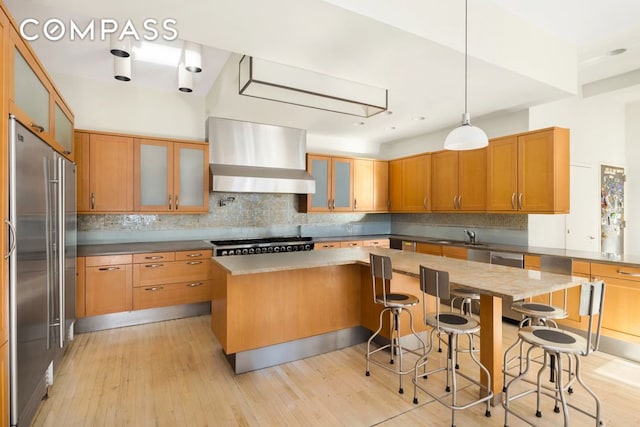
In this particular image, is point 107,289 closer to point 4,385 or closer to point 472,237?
point 4,385

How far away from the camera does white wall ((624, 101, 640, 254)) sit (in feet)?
18.0

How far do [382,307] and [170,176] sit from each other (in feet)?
10.5

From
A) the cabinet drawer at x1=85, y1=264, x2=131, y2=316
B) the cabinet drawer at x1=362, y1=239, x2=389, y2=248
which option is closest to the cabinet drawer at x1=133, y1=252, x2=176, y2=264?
the cabinet drawer at x1=85, y1=264, x2=131, y2=316

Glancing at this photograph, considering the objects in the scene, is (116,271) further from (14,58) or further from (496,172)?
(496,172)

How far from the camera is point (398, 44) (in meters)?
→ 2.52

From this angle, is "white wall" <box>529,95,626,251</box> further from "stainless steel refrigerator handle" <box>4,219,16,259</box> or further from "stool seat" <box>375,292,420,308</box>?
"stainless steel refrigerator handle" <box>4,219,16,259</box>

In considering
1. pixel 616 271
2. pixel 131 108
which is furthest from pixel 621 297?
pixel 131 108

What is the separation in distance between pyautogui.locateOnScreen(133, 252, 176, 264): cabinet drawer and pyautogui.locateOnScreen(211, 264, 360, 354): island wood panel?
130cm

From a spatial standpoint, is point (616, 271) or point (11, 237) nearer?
point (11, 237)

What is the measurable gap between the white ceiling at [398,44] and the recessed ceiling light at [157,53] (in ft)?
0.56

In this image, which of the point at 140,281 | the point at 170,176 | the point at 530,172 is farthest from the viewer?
the point at 170,176

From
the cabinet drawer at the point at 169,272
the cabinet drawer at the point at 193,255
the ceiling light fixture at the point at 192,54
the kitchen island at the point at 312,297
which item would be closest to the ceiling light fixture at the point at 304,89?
the ceiling light fixture at the point at 192,54

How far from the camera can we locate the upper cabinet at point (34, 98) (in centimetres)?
171

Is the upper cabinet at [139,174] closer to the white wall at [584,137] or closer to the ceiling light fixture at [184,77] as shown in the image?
the ceiling light fixture at [184,77]
